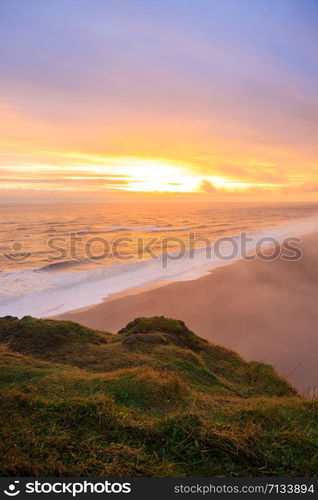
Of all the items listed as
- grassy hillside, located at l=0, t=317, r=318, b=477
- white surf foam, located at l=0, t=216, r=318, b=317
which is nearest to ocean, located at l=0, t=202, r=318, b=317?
white surf foam, located at l=0, t=216, r=318, b=317

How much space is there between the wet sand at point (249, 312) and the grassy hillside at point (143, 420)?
152 inches

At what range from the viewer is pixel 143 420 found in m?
5.03

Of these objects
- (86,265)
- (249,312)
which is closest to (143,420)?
(249,312)

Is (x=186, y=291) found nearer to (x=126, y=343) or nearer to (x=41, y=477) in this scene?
(x=126, y=343)

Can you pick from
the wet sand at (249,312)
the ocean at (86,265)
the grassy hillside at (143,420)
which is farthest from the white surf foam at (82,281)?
the grassy hillside at (143,420)

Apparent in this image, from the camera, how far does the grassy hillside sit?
389 centimetres

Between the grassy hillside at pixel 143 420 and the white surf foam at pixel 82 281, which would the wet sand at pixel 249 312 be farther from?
the grassy hillside at pixel 143 420

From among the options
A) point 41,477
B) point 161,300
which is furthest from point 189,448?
point 161,300

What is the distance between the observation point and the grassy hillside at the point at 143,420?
3.89m

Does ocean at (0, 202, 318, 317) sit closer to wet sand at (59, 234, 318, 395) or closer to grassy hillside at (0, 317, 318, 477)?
wet sand at (59, 234, 318, 395)

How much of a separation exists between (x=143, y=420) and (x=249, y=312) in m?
13.5

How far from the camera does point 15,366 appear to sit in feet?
25.2

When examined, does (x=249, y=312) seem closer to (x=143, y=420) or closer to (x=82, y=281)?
(x=82, y=281)

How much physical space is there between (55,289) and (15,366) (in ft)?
53.7
